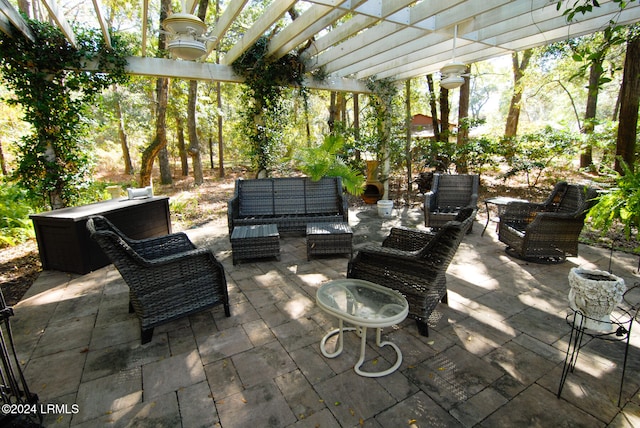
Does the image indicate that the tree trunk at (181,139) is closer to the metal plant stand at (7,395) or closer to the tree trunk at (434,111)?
the tree trunk at (434,111)

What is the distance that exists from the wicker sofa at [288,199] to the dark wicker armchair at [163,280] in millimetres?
2174

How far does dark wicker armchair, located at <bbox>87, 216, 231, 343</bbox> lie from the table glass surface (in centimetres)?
101

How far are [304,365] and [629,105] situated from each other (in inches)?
248

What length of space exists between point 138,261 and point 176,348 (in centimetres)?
70

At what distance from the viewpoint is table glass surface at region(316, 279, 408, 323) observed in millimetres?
1838

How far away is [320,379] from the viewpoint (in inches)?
76.5

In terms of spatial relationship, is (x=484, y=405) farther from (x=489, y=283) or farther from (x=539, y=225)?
(x=539, y=225)

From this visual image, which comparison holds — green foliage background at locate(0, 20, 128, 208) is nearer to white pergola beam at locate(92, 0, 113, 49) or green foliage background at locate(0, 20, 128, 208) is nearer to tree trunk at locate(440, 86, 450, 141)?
white pergola beam at locate(92, 0, 113, 49)

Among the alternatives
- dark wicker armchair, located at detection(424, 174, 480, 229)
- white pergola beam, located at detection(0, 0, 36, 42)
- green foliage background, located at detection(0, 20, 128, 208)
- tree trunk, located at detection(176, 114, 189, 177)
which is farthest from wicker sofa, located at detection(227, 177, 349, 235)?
tree trunk, located at detection(176, 114, 189, 177)

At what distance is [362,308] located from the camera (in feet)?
6.47

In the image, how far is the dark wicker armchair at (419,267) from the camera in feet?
6.99

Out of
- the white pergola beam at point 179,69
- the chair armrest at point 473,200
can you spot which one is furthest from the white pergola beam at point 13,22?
the chair armrest at point 473,200

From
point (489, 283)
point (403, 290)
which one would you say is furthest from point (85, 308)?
point (489, 283)

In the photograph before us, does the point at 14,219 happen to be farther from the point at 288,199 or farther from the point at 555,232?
the point at 555,232
